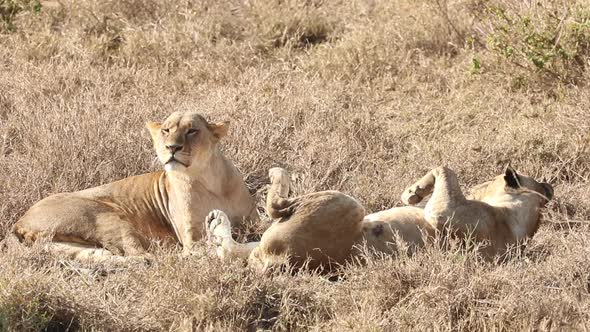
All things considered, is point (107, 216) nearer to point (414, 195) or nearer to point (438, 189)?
point (414, 195)

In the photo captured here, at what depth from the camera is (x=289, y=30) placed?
36.9 ft

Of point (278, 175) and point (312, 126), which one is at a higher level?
point (278, 175)

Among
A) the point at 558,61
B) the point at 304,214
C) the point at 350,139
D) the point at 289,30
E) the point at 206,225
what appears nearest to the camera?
the point at 304,214

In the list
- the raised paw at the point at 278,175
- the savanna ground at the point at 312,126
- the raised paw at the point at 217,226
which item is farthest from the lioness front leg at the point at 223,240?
the raised paw at the point at 278,175

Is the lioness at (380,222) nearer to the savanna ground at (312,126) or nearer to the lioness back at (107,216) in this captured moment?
the savanna ground at (312,126)

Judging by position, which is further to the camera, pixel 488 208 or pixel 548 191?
pixel 548 191

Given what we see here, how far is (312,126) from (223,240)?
8.06 feet

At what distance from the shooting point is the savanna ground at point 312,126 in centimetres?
600

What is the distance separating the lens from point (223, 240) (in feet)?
22.5

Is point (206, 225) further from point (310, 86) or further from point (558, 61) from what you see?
point (558, 61)

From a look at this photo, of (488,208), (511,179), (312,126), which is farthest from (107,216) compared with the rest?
(511,179)

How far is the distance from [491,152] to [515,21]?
1.42 m

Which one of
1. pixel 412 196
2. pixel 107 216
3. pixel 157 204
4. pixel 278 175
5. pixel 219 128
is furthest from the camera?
pixel 157 204

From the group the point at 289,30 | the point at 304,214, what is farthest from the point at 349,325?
the point at 289,30
